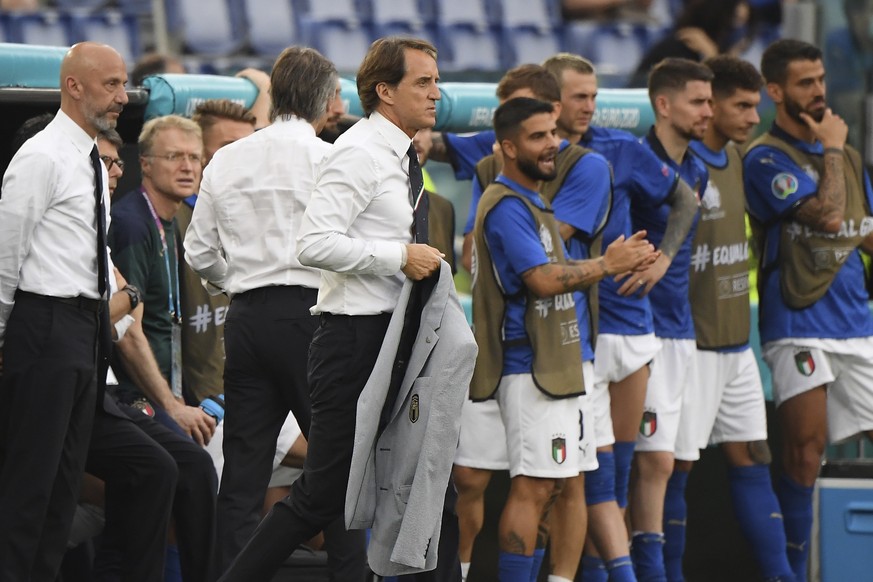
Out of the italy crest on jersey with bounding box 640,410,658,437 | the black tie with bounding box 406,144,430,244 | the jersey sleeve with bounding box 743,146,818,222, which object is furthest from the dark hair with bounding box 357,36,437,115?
the jersey sleeve with bounding box 743,146,818,222

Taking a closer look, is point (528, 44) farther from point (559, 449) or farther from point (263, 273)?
point (263, 273)

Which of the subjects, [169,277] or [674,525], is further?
[674,525]

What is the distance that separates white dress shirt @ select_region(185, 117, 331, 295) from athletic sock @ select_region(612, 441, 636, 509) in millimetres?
1672

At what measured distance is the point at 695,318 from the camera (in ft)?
22.4

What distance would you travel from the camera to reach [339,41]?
12891 mm

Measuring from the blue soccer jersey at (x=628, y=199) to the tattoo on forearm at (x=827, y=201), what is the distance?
71cm

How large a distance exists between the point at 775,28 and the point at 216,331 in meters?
9.40

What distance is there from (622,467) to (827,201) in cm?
146

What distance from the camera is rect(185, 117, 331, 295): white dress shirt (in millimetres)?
5324

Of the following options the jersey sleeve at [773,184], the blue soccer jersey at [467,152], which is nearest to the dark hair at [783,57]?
the jersey sleeve at [773,184]

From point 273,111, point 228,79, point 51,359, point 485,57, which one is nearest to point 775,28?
point 485,57

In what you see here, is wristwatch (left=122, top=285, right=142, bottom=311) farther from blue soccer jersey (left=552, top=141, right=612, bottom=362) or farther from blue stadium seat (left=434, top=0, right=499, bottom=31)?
blue stadium seat (left=434, top=0, right=499, bottom=31)

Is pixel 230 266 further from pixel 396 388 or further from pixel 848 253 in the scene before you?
pixel 848 253

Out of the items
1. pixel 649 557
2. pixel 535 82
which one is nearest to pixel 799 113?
pixel 535 82
